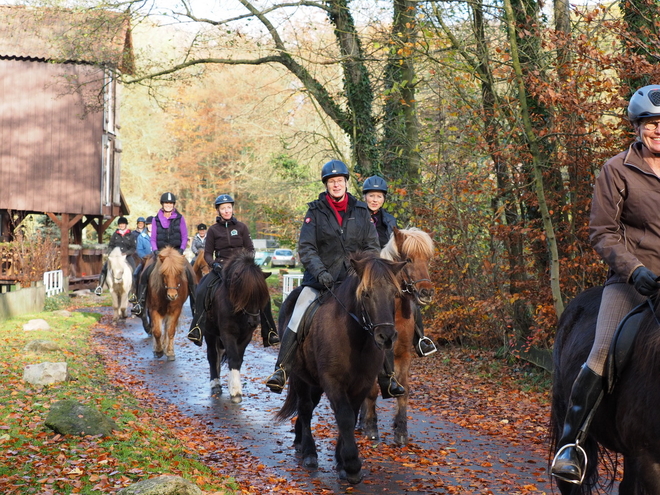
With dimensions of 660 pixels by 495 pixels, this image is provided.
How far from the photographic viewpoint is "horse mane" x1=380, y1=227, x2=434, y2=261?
352 inches

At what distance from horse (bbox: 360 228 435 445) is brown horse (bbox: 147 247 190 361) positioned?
6972 mm

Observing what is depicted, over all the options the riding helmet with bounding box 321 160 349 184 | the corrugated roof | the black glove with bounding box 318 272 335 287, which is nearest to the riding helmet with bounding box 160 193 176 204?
the corrugated roof

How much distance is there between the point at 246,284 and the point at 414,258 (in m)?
3.19

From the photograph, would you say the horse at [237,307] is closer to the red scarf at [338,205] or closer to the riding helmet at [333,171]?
the red scarf at [338,205]

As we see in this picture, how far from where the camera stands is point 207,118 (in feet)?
195

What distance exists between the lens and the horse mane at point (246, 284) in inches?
440

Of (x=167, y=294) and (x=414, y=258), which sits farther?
(x=167, y=294)

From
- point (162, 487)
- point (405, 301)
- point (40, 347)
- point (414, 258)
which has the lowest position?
point (40, 347)

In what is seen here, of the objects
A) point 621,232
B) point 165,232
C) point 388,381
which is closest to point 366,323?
point 388,381

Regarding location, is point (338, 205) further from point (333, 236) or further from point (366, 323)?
point (366, 323)

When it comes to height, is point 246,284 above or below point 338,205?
below

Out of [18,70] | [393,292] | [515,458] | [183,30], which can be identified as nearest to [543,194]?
[515,458]

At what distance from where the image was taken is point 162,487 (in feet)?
17.9

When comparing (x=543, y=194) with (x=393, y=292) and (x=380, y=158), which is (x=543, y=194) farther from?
(x=380, y=158)
